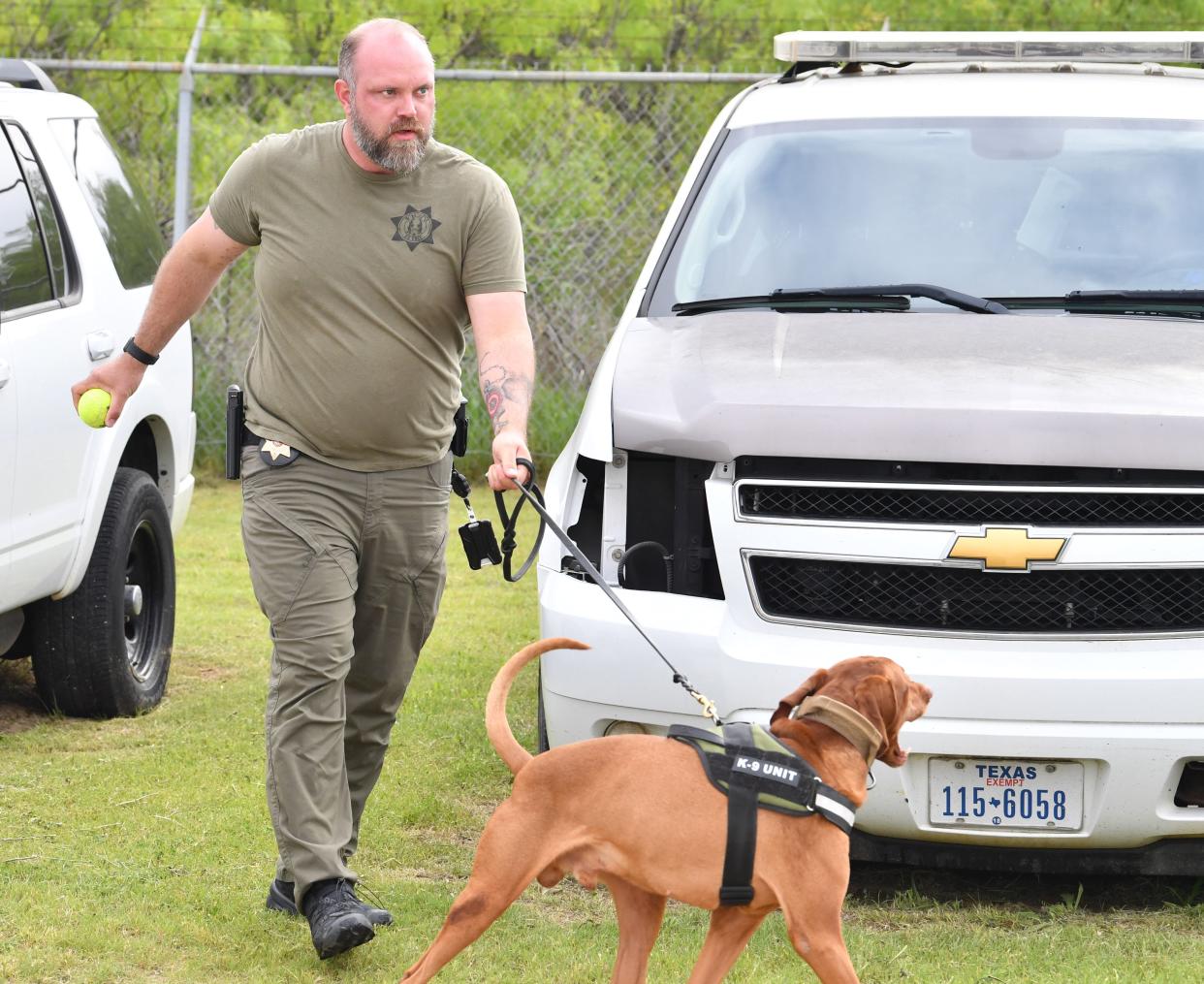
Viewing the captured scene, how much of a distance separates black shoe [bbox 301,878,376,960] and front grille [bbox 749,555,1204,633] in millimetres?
1214

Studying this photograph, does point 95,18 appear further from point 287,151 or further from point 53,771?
point 287,151

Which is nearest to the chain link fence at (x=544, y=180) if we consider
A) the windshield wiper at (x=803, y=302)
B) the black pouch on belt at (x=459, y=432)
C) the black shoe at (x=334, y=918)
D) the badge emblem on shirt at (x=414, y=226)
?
the windshield wiper at (x=803, y=302)

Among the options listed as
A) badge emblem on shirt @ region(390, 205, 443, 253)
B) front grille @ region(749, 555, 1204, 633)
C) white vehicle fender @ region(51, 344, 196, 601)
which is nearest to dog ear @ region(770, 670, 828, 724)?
front grille @ region(749, 555, 1204, 633)

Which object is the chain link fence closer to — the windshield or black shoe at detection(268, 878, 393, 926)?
A: the windshield

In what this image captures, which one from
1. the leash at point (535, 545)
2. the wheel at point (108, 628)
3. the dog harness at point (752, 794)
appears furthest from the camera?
the wheel at point (108, 628)

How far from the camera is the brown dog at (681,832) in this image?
121 inches

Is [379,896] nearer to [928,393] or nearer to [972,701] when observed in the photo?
[972,701]

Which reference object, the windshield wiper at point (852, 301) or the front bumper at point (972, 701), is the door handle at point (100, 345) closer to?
the windshield wiper at point (852, 301)

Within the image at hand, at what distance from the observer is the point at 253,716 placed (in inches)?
232

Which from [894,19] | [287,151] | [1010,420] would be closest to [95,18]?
[894,19]

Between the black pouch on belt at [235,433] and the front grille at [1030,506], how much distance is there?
1.32m

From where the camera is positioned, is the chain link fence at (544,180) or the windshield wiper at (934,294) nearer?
the windshield wiper at (934,294)

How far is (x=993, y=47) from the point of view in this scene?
5617mm

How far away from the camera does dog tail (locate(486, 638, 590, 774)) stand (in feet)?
10.8
